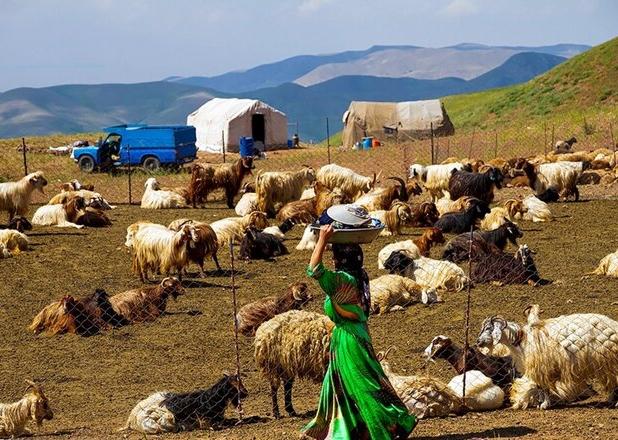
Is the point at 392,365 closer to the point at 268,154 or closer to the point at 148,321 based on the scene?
the point at 148,321

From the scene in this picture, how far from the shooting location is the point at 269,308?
496 inches

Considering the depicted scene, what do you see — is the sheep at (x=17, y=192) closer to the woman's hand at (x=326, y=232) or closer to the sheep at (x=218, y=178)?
the sheep at (x=218, y=178)

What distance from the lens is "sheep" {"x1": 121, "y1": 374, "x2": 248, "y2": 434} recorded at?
9156mm

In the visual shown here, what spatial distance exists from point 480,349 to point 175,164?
25122 mm

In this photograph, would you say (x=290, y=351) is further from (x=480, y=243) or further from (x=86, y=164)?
(x=86, y=164)

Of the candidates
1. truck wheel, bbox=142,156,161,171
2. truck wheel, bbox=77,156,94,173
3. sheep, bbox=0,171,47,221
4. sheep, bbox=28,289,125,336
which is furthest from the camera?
truck wheel, bbox=77,156,94,173

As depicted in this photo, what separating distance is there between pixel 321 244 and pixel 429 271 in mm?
7567

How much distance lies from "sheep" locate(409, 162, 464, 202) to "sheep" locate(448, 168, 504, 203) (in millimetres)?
889

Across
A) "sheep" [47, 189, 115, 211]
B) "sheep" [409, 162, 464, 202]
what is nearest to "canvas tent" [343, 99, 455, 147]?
"sheep" [409, 162, 464, 202]

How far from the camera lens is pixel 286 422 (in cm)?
905

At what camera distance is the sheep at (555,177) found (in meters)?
23.0

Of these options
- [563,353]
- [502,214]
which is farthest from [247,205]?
→ [563,353]

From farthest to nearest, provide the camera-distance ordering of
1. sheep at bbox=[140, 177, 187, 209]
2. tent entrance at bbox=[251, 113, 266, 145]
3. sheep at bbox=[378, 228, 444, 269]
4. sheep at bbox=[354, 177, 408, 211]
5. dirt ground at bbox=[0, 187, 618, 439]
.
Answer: tent entrance at bbox=[251, 113, 266, 145] → sheep at bbox=[140, 177, 187, 209] → sheep at bbox=[354, 177, 408, 211] → sheep at bbox=[378, 228, 444, 269] → dirt ground at bbox=[0, 187, 618, 439]

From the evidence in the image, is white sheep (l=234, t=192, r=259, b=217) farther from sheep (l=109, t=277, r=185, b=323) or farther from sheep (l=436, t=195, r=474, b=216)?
sheep (l=109, t=277, r=185, b=323)
